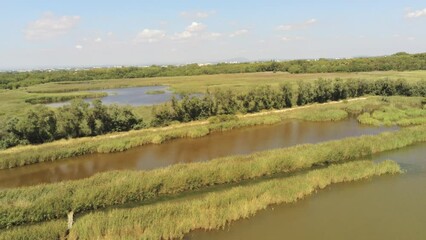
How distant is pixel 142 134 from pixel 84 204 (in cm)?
1836

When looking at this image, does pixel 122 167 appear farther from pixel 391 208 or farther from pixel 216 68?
pixel 216 68

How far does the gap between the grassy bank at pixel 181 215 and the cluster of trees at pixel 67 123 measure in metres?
20.2

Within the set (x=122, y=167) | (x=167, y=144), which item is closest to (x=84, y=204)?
(x=122, y=167)

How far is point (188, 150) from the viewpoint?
3331 cm

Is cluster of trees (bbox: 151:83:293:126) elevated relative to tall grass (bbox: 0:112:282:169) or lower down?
elevated

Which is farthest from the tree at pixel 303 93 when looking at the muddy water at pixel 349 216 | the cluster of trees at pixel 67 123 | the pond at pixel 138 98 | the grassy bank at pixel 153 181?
the muddy water at pixel 349 216

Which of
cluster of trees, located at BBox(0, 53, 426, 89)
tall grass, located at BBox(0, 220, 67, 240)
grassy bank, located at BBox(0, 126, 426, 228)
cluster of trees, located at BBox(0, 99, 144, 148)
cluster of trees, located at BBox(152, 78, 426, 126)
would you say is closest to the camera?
tall grass, located at BBox(0, 220, 67, 240)

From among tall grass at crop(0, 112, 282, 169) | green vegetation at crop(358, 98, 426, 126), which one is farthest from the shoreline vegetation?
green vegetation at crop(358, 98, 426, 126)

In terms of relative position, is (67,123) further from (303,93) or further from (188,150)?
(303,93)

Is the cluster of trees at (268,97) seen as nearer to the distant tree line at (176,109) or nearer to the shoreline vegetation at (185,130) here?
the distant tree line at (176,109)

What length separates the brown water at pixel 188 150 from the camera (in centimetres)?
2805

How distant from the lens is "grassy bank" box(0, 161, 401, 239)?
16188 mm

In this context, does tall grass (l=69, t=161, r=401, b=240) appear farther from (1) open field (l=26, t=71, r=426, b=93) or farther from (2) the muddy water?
(1) open field (l=26, t=71, r=426, b=93)

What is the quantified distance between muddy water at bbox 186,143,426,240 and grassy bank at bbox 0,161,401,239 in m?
0.51
